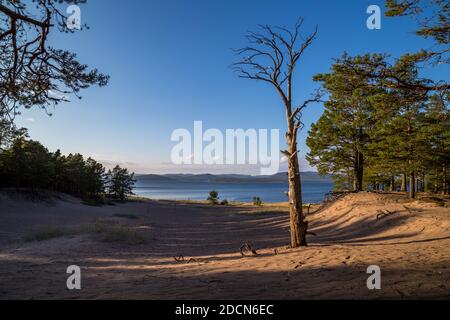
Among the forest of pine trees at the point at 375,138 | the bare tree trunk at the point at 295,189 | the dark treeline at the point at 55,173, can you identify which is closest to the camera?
the bare tree trunk at the point at 295,189

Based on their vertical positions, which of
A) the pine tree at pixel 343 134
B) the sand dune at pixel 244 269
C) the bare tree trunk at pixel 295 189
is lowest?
the sand dune at pixel 244 269

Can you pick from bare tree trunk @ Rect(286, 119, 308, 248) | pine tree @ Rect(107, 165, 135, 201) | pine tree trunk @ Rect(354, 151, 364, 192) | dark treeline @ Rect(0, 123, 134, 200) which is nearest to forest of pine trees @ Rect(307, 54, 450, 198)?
pine tree trunk @ Rect(354, 151, 364, 192)

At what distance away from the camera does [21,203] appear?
29.3m

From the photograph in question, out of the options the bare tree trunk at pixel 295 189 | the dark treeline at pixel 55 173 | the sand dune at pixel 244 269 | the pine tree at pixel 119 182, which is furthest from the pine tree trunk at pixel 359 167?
the pine tree at pixel 119 182

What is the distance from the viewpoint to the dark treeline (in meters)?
31.9

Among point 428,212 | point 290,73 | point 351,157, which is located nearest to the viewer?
point 290,73

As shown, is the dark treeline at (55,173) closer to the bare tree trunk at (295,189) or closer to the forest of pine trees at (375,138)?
the bare tree trunk at (295,189)

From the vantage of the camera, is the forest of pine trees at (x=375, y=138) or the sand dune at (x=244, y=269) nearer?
the sand dune at (x=244, y=269)

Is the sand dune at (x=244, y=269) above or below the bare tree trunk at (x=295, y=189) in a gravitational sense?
below

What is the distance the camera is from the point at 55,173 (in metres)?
40.2

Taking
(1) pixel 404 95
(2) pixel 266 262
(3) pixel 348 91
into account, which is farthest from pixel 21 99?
(1) pixel 404 95

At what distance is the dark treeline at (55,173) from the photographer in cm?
3191

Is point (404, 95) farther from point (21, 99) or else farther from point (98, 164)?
point (98, 164)
